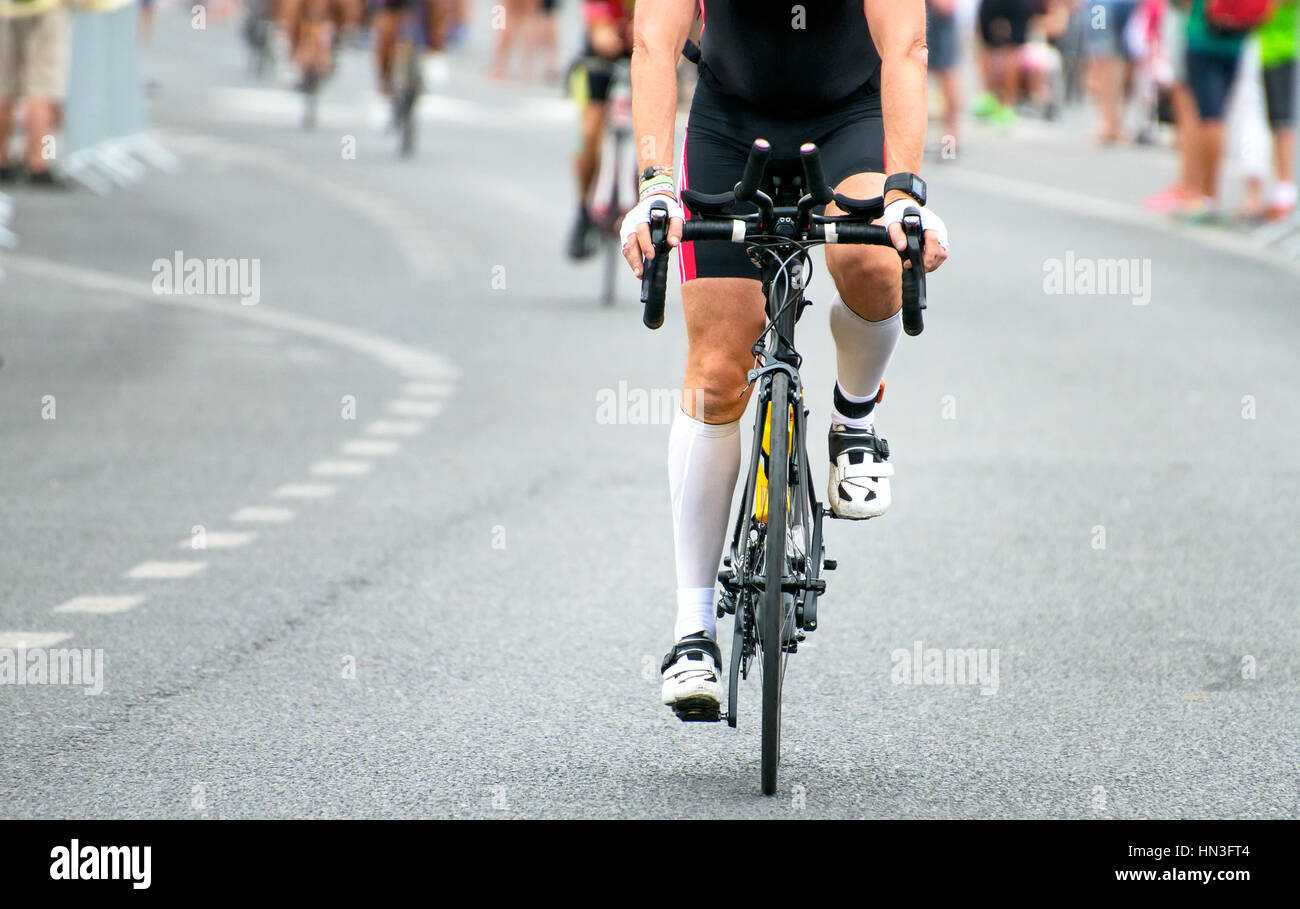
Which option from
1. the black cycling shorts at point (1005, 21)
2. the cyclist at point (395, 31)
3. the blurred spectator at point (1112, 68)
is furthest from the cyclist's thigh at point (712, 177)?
the black cycling shorts at point (1005, 21)

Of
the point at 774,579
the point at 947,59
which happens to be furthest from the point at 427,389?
the point at 947,59

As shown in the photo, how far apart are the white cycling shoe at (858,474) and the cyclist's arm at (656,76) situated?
92cm

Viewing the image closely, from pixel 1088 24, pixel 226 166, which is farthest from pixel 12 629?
pixel 1088 24

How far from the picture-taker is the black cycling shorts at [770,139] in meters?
4.77

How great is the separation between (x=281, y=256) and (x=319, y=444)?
20.4 ft

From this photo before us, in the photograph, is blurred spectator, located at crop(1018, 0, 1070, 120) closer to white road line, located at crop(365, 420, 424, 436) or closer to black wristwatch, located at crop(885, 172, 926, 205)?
white road line, located at crop(365, 420, 424, 436)

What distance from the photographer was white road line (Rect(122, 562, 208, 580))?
6742 millimetres

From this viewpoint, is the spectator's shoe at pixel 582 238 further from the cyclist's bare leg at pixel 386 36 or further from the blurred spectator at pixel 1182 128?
the cyclist's bare leg at pixel 386 36

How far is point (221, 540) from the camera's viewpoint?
725 centimetres

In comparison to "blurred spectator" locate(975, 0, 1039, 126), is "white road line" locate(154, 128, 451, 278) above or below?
→ below

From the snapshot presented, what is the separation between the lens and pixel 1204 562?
271 inches

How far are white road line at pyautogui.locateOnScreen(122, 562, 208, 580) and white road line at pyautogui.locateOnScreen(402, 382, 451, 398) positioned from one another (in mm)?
3298

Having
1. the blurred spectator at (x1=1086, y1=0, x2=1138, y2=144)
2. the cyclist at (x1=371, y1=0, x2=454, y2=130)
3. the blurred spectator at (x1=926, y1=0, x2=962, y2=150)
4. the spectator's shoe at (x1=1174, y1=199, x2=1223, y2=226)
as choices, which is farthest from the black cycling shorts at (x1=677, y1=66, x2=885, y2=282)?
the blurred spectator at (x1=1086, y1=0, x2=1138, y2=144)

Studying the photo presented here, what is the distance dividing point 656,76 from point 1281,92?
11106 millimetres
